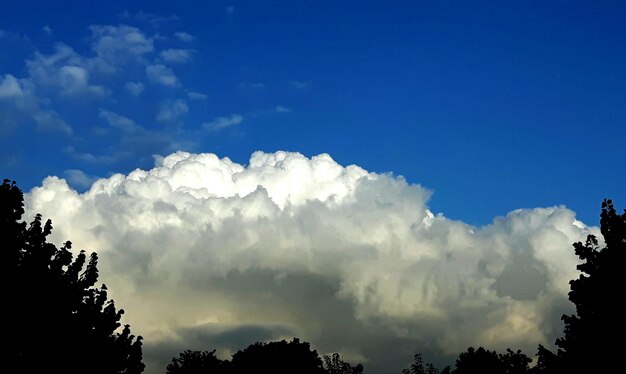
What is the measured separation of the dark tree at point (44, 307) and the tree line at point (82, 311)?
1.2 inches

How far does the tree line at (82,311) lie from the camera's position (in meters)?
19.8

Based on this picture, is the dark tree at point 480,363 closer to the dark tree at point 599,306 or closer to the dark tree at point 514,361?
the dark tree at point 514,361

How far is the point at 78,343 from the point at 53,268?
278cm

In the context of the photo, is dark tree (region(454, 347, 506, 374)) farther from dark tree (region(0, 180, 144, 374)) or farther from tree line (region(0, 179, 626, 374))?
dark tree (region(0, 180, 144, 374))

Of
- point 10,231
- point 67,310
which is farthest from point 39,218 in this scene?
point 67,310

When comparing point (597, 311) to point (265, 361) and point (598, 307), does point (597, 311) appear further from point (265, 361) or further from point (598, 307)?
point (265, 361)

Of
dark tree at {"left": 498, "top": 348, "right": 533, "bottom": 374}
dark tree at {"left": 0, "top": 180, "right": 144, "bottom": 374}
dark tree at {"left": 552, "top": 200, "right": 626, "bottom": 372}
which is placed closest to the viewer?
dark tree at {"left": 0, "top": 180, "right": 144, "bottom": 374}

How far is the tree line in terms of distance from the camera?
1984 cm

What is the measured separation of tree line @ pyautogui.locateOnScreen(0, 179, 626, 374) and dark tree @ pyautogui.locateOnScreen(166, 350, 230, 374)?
7783 cm

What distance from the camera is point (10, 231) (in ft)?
66.3

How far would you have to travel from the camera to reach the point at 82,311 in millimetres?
22453

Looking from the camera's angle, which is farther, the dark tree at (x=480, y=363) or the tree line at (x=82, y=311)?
the dark tree at (x=480, y=363)

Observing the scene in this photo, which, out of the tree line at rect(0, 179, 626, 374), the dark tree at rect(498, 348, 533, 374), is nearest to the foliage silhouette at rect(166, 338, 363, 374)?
the dark tree at rect(498, 348, 533, 374)

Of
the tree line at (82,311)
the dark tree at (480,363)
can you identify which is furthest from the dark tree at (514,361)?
the tree line at (82,311)
